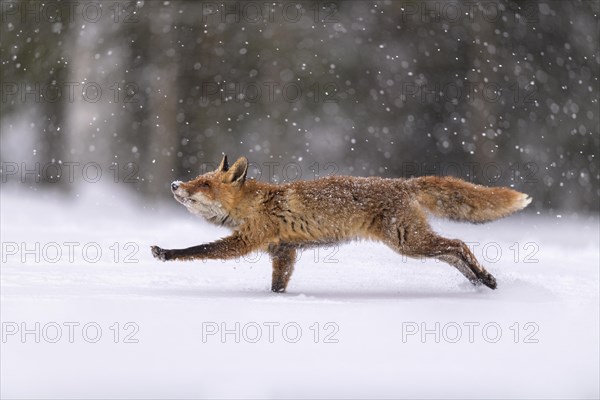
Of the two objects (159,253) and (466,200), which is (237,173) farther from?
(466,200)

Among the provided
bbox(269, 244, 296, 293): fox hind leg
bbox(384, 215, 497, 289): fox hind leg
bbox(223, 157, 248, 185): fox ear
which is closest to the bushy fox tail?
bbox(384, 215, 497, 289): fox hind leg

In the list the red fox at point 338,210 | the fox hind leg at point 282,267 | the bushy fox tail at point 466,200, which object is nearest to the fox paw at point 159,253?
the red fox at point 338,210

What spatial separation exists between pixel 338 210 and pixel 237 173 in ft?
2.12

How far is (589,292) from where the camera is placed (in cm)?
529

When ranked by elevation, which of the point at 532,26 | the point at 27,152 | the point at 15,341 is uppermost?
the point at 532,26

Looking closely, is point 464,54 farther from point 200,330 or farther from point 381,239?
point 200,330

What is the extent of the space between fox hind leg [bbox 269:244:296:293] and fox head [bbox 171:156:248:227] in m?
0.37

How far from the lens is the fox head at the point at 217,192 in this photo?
4680mm

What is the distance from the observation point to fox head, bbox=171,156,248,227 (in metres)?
4.68

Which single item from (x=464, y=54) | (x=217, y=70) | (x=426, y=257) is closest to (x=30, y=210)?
(x=217, y=70)

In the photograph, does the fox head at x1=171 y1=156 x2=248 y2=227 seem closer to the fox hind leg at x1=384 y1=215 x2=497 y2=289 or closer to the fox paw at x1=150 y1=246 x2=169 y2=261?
the fox paw at x1=150 y1=246 x2=169 y2=261

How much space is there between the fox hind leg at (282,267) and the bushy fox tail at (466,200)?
2.85 feet

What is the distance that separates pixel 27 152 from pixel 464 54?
576 centimetres

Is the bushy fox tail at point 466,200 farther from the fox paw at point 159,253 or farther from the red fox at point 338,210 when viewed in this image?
the fox paw at point 159,253
